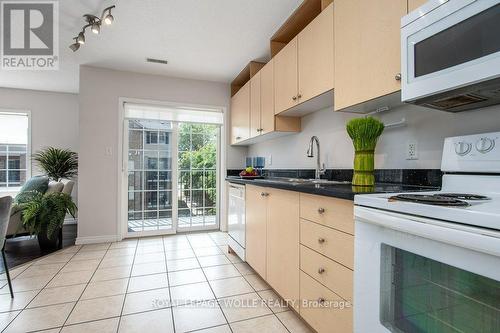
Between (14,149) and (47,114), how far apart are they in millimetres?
845

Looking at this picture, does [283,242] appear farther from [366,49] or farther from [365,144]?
[366,49]

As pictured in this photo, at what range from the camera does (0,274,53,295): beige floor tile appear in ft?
6.66

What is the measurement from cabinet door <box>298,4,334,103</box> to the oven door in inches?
42.9

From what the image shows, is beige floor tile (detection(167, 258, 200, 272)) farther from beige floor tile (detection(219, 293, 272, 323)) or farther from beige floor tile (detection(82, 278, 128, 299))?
beige floor tile (detection(219, 293, 272, 323))

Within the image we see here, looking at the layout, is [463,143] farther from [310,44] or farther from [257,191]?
[257,191]

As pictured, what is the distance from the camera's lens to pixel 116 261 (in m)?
2.67

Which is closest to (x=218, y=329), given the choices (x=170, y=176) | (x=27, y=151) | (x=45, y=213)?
(x=45, y=213)

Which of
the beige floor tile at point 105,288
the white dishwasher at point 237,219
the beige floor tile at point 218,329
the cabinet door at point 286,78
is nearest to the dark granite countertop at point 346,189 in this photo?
the white dishwasher at point 237,219

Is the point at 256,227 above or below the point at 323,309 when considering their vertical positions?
above

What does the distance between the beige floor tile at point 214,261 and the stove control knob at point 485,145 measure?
7.44ft

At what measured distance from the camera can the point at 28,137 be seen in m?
4.49

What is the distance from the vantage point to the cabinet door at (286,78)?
2.09 metres

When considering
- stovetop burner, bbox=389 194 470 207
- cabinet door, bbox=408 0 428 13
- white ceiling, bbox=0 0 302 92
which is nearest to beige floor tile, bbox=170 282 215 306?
stovetop burner, bbox=389 194 470 207

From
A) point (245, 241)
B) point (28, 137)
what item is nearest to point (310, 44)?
point (245, 241)
